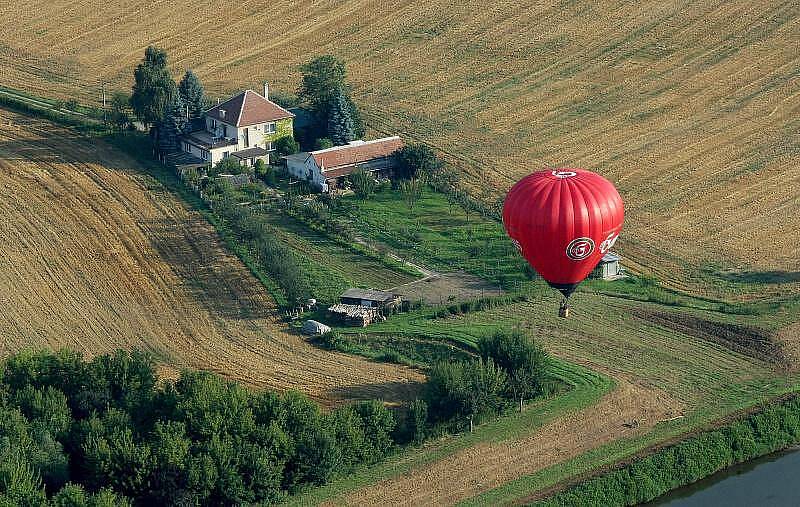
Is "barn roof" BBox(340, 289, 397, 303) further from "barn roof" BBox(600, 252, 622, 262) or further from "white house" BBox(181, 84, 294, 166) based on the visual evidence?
"white house" BBox(181, 84, 294, 166)

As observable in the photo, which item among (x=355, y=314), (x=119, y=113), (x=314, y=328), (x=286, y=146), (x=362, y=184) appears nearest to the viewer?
(x=314, y=328)

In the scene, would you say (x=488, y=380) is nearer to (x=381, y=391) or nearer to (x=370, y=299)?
(x=381, y=391)

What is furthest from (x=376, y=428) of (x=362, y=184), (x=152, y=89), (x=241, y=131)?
(x=152, y=89)

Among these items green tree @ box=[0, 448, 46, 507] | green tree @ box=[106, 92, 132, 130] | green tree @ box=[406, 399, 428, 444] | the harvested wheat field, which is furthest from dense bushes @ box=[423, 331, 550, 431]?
green tree @ box=[106, 92, 132, 130]

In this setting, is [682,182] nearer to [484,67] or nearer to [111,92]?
[484,67]

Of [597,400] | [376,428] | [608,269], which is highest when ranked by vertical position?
[608,269]

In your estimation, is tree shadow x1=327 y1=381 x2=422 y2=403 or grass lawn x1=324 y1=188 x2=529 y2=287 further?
grass lawn x1=324 y1=188 x2=529 y2=287

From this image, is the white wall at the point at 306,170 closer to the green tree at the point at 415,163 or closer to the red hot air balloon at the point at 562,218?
the green tree at the point at 415,163
